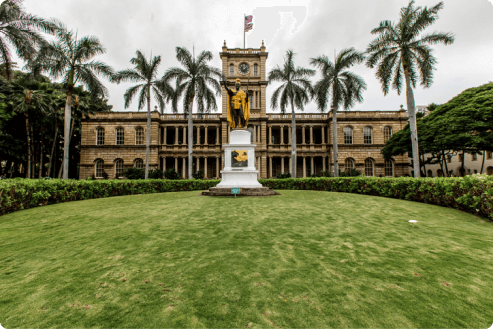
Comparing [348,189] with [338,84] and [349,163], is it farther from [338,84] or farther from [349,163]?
[349,163]

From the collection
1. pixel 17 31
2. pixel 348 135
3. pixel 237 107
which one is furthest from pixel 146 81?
pixel 348 135

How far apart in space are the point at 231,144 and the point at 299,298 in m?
A: 8.79

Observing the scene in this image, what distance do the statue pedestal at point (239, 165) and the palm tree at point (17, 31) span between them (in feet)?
36.8

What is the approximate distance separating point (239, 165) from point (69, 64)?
1262cm

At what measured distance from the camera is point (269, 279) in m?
2.47

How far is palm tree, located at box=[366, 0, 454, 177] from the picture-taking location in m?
13.3

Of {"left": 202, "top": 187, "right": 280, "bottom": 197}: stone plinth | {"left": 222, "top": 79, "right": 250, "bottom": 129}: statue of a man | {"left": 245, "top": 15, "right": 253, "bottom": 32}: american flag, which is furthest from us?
{"left": 245, "top": 15, "right": 253, "bottom": 32}: american flag

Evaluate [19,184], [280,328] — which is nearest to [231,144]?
[19,184]

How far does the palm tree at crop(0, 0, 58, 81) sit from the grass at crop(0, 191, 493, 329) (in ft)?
36.4

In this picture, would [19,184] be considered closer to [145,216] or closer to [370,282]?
[145,216]

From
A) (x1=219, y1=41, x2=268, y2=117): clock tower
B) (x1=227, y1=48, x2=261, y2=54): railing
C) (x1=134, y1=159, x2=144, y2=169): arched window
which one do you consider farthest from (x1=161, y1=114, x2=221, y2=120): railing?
(x1=227, y1=48, x2=261, y2=54): railing

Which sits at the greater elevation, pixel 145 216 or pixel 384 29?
pixel 384 29

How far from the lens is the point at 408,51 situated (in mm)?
13828

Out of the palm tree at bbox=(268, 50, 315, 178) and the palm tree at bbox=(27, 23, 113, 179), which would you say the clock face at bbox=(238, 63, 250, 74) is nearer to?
the palm tree at bbox=(268, 50, 315, 178)
